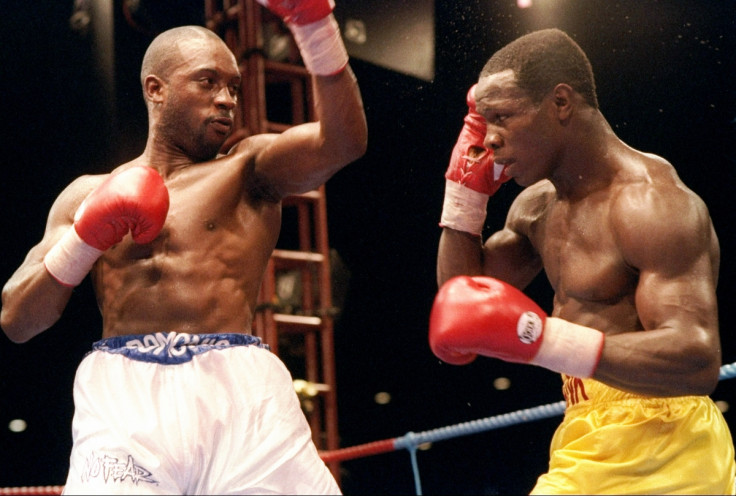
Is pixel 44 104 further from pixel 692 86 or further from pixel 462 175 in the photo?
pixel 462 175

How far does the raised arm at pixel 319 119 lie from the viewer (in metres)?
1.93

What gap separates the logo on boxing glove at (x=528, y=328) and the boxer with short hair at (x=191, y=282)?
1.61 ft

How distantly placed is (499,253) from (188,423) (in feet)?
2.68

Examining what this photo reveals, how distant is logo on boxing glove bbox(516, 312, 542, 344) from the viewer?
5.60 ft

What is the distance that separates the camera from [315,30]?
1927 millimetres

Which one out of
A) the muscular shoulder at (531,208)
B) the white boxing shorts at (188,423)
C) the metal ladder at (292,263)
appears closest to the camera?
the white boxing shorts at (188,423)

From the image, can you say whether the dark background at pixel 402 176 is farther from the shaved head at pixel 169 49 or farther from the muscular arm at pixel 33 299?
the muscular arm at pixel 33 299

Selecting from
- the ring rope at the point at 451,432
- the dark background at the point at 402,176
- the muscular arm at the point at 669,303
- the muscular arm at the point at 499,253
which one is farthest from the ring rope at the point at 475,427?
the dark background at the point at 402,176

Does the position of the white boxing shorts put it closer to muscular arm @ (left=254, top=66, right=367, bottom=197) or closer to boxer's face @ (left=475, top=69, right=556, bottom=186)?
muscular arm @ (left=254, top=66, right=367, bottom=197)

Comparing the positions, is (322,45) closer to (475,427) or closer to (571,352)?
(571,352)

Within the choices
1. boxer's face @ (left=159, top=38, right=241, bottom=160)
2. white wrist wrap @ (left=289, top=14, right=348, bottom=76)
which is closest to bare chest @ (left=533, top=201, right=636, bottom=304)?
white wrist wrap @ (left=289, top=14, right=348, bottom=76)

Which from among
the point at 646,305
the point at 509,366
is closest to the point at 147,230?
the point at 646,305

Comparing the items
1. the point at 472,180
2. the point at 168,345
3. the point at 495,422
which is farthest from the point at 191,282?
the point at 495,422

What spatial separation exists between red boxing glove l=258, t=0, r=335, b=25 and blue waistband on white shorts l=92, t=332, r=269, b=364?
660 millimetres
